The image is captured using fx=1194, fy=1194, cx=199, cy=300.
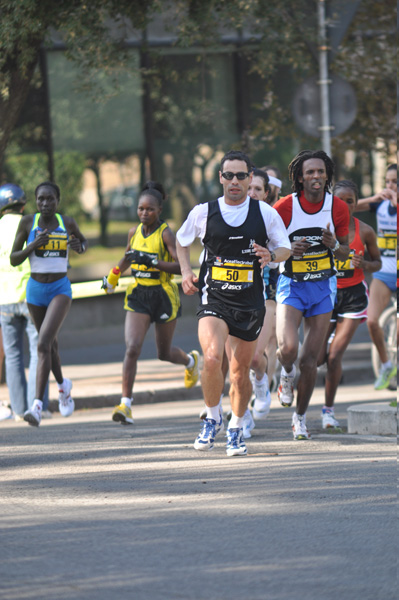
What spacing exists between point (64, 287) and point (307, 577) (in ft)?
17.6

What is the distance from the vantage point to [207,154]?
19.2 m

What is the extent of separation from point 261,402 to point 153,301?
48.0 inches

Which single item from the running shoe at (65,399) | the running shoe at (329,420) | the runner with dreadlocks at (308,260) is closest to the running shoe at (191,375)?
the running shoe at (65,399)

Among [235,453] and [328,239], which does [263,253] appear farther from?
[235,453]

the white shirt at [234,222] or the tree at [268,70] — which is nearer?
the white shirt at [234,222]

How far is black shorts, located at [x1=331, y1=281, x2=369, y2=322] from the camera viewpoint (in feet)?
30.3

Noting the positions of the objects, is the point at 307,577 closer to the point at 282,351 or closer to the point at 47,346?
the point at 282,351

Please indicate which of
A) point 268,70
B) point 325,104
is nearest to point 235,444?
point 325,104

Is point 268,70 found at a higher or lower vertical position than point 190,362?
higher

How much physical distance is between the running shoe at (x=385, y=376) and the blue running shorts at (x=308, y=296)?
156 inches

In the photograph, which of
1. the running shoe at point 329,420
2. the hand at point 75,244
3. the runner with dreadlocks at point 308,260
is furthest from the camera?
the hand at point 75,244

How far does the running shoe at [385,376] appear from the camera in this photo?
1212cm

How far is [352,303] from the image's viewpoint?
9266 mm

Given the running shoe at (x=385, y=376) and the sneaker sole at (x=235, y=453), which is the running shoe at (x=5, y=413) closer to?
the sneaker sole at (x=235, y=453)
